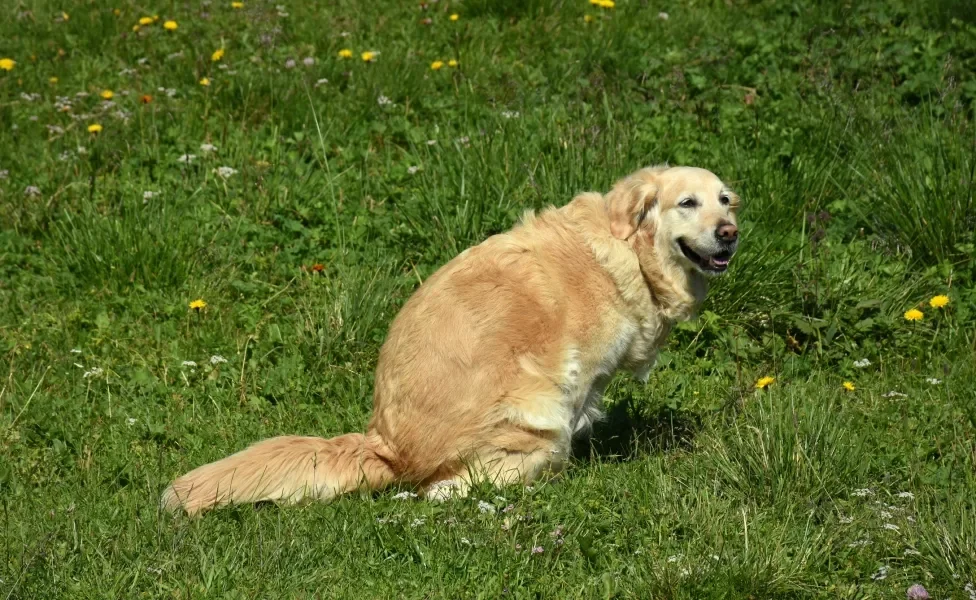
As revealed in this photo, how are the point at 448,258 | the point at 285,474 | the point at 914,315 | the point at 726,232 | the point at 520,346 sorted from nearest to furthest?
1. the point at 285,474
2. the point at 520,346
3. the point at 726,232
4. the point at 914,315
5. the point at 448,258

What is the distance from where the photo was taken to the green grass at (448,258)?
3.84 m

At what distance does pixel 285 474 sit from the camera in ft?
13.9

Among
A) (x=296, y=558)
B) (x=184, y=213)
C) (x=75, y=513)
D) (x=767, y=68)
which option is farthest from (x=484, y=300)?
(x=767, y=68)

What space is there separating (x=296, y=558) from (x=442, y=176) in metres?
3.09

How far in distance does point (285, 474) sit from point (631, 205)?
6.02 ft

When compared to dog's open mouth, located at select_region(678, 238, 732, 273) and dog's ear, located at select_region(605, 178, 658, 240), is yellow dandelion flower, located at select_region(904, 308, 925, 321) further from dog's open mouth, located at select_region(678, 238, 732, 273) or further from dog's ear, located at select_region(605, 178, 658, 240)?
dog's ear, located at select_region(605, 178, 658, 240)

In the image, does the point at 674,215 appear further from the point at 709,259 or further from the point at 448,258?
the point at 448,258

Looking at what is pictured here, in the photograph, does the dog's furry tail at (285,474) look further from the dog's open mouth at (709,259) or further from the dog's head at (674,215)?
the dog's open mouth at (709,259)

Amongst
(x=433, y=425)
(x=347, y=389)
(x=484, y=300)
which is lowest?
(x=347, y=389)

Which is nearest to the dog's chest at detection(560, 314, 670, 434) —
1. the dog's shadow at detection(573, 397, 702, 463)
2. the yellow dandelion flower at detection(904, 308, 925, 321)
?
the dog's shadow at detection(573, 397, 702, 463)

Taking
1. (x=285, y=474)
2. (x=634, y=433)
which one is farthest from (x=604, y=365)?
(x=285, y=474)

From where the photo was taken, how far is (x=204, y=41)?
8219 millimetres

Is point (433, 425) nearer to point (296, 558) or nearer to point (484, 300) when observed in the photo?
point (484, 300)

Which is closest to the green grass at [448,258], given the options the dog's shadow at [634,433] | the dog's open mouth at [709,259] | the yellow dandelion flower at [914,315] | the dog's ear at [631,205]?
the dog's shadow at [634,433]
